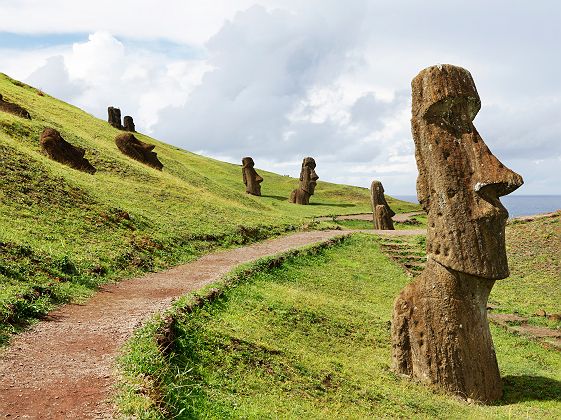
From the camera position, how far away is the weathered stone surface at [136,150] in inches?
1817

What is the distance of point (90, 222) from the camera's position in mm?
21438

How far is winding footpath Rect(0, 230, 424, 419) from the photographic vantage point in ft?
25.0

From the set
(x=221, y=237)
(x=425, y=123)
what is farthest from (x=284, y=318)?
(x=221, y=237)

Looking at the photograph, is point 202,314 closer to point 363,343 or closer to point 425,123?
point 363,343

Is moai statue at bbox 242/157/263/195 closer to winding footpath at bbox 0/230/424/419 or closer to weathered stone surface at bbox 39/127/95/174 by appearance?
weathered stone surface at bbox 39/127/95/174

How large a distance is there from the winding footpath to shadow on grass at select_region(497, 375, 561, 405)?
7829mm

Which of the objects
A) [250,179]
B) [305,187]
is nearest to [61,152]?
[250,179]

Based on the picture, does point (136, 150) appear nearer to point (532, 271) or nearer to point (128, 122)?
point (128, 122)

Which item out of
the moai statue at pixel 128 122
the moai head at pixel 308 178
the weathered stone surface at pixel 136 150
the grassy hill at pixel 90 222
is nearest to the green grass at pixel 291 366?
the grassy hill at pixel 90 222

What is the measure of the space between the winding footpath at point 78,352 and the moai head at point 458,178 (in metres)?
6.38

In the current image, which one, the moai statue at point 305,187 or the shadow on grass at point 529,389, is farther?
Answer: the moai statue at point 305,187

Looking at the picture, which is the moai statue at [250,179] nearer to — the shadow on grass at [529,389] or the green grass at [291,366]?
the green grass at [291,366]

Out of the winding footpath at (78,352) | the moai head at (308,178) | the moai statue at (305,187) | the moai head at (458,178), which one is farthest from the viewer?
the moai head at (308,178)

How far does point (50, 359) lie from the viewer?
9.46m
